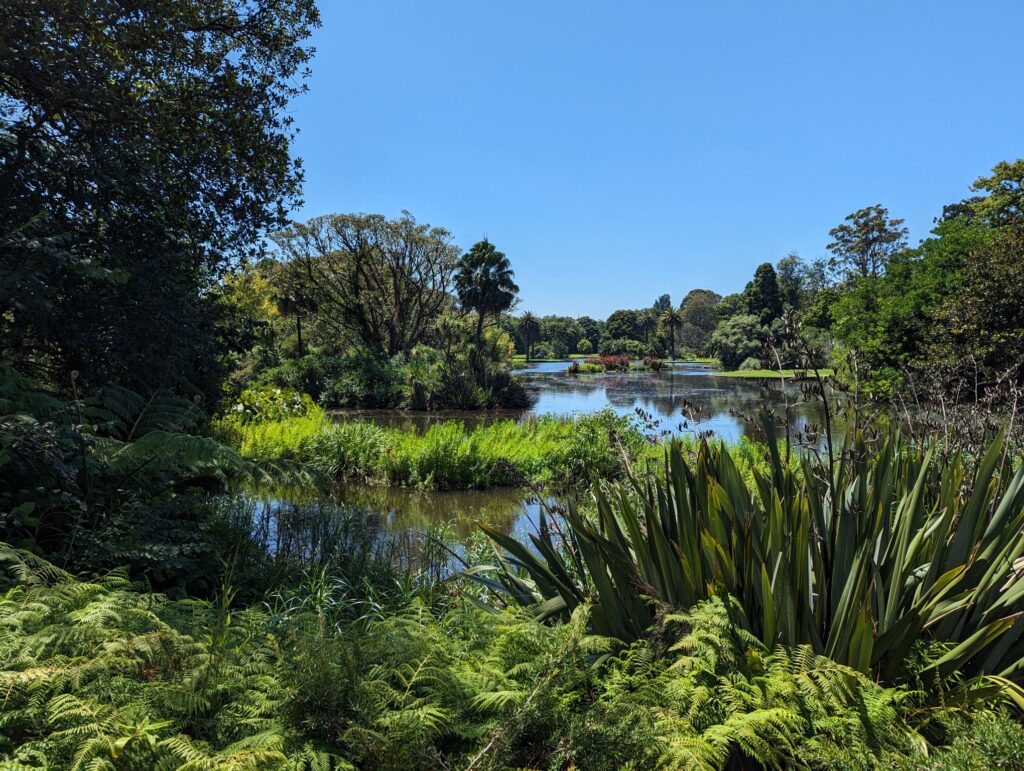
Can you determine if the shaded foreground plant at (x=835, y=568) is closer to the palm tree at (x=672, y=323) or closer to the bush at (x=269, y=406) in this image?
the bush at (x=269, y=406)

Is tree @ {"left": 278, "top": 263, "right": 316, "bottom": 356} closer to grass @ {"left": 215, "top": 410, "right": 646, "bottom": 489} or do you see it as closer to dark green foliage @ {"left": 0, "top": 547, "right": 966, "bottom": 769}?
grass @ {"left": 215, "top": 410, "right": 646, "bottom": 489}

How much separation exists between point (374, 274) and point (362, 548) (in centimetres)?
3009

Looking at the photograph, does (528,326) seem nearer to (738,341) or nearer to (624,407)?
(738,341)

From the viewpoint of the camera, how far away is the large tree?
4.98 meters

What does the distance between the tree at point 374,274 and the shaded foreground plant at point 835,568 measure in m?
29.6

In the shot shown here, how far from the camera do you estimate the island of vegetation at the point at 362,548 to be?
5.41 feet

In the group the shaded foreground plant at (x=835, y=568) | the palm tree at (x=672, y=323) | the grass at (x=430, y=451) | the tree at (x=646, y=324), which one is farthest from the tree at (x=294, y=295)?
the tree at (x=646, y=324)

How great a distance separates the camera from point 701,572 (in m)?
2.25

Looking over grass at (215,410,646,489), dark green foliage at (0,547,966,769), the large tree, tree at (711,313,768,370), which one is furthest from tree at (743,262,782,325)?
dark green foliage at (0,547,966,769)

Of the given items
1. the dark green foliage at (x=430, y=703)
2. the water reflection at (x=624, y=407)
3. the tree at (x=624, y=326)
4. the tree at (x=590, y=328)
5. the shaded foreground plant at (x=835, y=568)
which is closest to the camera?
the dark green foliage at (x=430, y=703)

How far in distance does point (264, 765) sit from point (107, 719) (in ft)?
1.42

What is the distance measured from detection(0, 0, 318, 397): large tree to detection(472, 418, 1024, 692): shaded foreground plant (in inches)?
178

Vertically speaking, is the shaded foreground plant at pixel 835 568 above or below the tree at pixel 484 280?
below

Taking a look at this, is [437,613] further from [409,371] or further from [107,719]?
[409,371]
